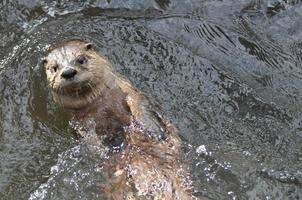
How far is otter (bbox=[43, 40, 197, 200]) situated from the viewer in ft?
15.3

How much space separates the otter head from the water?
0.36 m

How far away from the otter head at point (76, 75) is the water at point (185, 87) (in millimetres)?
360

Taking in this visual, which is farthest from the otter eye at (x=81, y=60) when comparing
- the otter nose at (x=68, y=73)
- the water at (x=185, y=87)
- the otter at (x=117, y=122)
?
the water at (x=185, y=87)

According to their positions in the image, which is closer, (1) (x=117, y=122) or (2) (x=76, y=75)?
(2) (x=76, y=75)

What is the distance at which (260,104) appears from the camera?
17.2ft

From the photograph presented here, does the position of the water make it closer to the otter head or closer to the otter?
the otter

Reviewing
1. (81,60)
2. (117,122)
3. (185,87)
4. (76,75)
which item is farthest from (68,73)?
(185,87)

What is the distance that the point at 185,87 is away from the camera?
5492 mm

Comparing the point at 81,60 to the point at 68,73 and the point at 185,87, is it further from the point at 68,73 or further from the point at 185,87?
the point at 185,87

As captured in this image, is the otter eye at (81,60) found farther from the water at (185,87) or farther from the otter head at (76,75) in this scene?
the water at (185,87)

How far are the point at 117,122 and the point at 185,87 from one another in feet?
2.42

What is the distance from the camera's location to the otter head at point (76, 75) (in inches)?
194

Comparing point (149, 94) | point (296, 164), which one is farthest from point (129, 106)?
point (296, 164)

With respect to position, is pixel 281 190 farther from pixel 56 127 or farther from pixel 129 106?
pixel 56 127
